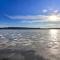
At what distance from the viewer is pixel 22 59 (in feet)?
31.5

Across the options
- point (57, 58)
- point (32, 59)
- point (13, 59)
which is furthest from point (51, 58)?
point (13, 59)

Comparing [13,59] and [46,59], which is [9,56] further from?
[46,59]

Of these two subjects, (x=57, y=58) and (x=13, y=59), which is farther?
(x=57, y=58)

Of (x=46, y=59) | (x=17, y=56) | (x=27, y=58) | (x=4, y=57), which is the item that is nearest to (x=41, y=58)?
(x=46, y=59)

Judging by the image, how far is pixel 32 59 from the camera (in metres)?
9.47

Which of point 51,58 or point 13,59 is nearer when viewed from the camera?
point 13,59

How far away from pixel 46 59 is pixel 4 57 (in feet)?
10.2

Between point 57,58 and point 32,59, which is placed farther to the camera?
point 57,58

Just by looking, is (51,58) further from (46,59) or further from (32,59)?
(32,59)

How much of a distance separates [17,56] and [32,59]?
124 cm

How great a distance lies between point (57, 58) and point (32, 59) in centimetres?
208

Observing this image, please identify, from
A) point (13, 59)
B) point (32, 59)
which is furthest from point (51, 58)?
point (13, 59)

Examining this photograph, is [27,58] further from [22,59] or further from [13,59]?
[13,59]

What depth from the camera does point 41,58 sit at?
982 cm
